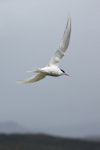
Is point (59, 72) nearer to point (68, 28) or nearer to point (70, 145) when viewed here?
point (68, 28)

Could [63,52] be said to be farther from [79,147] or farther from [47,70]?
[79,147]

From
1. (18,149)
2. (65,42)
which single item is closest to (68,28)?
(65,42)

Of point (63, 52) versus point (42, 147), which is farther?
point (42, 147)

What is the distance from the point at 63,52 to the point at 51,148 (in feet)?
9.66

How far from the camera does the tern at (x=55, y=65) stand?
19.2 m

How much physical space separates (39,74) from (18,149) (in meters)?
2.17

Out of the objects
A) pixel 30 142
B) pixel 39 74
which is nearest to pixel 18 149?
pixel 30 142

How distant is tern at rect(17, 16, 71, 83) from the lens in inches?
757

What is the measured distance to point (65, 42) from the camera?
19.4 m

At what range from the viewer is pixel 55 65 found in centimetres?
1953

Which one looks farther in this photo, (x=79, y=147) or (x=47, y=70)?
(x=79, y=147)

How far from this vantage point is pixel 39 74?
64.4 feet

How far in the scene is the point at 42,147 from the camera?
71.9 ft

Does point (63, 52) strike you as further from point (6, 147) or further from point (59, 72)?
point (6, 147)
